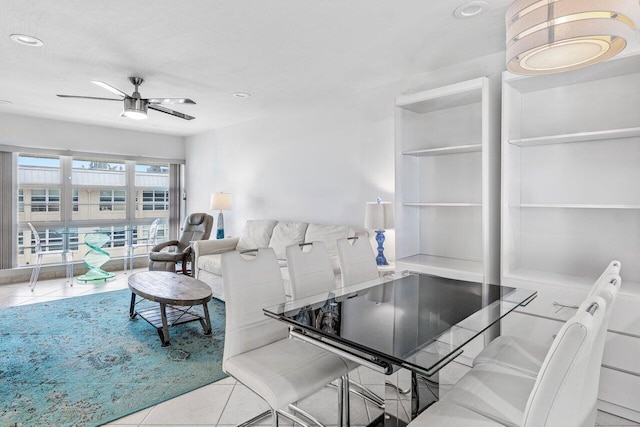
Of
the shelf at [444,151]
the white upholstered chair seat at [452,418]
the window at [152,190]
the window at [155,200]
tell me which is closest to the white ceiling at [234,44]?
the shelf at [444,151]

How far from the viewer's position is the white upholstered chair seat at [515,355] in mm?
1664

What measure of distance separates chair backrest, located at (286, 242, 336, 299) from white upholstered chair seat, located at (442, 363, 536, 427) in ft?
3.37

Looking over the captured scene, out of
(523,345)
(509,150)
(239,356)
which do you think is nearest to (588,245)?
(509,150)

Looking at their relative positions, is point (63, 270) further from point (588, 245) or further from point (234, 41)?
point (588, 245)

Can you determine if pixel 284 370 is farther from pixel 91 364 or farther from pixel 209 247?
pixel 209 247

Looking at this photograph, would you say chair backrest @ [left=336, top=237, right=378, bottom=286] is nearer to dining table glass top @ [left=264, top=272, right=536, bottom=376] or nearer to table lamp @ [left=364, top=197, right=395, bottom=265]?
dining table glass top @ [left=264, top=272, right=536, bottom=376]

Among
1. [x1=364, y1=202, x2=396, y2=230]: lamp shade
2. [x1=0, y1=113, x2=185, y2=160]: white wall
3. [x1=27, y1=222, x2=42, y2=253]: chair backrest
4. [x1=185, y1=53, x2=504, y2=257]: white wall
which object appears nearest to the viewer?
[x1=364, y1=202, x2=396, y2=230]: lamp shade

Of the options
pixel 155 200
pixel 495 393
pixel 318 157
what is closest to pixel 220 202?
pixel 318 157

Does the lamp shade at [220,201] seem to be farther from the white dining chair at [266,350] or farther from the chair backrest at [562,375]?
the chair backrest at [562,375]

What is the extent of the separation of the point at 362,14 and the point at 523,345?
2.27 m

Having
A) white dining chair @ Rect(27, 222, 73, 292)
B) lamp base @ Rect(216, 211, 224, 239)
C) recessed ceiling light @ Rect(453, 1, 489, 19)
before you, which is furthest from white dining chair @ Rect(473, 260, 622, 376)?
white dining chair @ Rect(27, 222, 73, 292)

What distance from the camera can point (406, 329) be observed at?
5.05ft

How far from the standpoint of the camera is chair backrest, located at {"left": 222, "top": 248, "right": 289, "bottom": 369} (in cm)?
182

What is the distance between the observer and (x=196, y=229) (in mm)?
5734
